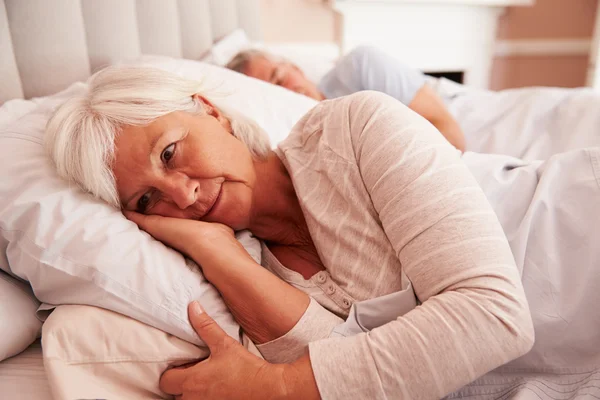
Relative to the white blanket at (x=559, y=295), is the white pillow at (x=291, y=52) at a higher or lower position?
higher

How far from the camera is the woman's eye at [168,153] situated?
87 cm

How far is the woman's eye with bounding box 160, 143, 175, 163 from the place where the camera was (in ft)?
2.86

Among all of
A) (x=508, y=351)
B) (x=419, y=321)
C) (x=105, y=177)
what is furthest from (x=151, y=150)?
(x=508, y=351)

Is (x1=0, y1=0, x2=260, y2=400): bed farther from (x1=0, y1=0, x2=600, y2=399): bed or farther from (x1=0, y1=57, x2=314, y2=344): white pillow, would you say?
(x1=0, y1=57, x2=314, y2=344): white pillow

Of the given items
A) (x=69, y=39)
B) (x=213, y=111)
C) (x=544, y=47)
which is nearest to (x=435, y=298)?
(x=213, y=111)

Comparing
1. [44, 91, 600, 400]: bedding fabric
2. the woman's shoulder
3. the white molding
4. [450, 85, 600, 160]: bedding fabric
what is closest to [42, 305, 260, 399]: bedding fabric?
[44, 91, 600, 400]: bedding fabric

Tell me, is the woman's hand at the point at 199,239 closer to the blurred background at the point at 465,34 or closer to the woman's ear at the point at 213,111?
the woman's ear at the point at 213,111

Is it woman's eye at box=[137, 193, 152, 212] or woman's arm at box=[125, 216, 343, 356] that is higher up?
woman's eye at box=[137, 193, 152, 212]

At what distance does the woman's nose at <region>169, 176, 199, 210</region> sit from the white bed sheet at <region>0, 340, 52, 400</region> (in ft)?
1.15

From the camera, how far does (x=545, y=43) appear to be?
2959 mm

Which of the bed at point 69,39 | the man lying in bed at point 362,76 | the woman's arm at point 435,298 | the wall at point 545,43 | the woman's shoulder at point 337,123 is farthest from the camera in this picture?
the wall at point 545,43

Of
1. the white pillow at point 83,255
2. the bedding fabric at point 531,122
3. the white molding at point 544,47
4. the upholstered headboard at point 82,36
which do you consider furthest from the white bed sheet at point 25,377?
the white molding at point 544,47

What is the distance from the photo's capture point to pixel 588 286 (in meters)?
0.77

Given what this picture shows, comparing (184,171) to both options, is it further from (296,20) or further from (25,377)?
(296,20)
